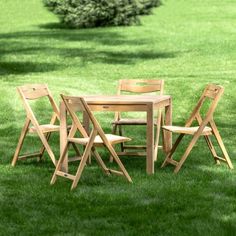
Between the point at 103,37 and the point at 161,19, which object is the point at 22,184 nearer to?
the point at 103,37

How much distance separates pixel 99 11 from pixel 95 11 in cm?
24

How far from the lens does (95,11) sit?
3584 cm

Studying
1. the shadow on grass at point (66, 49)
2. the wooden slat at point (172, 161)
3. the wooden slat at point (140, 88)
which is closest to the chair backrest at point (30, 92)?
the wooden slat at point (140, 88)

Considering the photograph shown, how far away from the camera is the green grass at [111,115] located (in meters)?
7.56

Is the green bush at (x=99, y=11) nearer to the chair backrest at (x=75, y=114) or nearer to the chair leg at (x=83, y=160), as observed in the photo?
the chair backrest at (x=75, y=114)

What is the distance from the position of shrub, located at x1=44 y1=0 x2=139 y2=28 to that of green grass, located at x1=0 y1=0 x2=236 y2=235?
795mm

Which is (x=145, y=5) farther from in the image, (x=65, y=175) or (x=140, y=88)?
(x=65, y=175)

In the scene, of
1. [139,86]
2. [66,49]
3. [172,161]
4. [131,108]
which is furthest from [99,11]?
[131,108]

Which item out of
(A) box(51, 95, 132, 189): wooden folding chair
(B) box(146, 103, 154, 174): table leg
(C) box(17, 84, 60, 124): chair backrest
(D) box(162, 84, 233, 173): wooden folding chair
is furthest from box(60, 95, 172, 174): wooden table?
(C) box(17, 84, 60, 124): chair backrest

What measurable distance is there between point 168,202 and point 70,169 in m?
2.22

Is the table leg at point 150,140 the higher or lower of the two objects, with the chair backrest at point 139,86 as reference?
higher

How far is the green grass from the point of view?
756 cm

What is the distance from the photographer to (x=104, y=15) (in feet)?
117

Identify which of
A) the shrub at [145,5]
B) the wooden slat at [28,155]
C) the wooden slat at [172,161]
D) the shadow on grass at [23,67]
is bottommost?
the shrub at [145,5]
